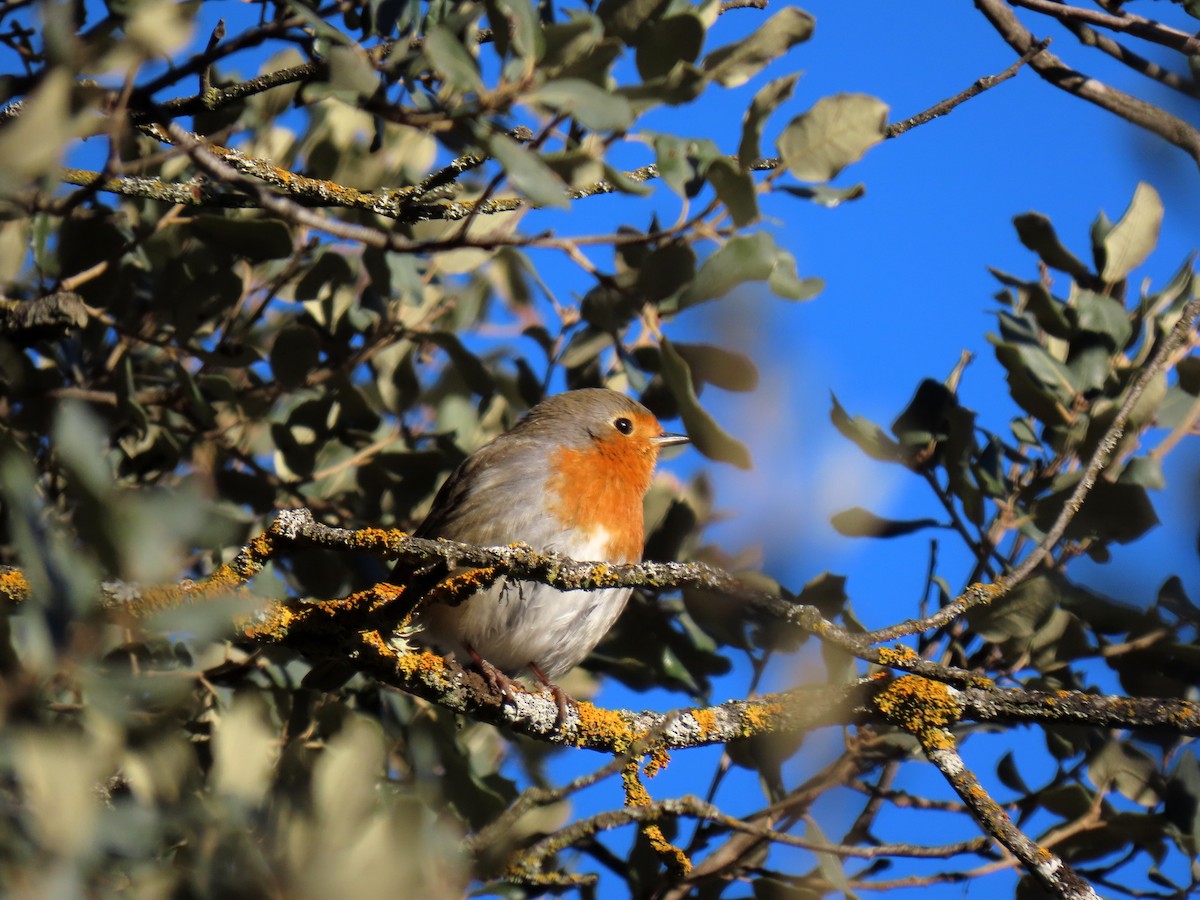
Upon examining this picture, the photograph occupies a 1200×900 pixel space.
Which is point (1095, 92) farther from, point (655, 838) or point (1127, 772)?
point (655, 838)

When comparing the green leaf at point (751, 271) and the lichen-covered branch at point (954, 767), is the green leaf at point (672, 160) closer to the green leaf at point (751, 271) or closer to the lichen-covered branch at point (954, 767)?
the green leaf at point (751, 271)

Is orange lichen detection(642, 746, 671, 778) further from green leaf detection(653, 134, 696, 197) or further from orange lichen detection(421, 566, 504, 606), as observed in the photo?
green leaf detection(653, 134, 696, 197)

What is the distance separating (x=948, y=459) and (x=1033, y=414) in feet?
0.82

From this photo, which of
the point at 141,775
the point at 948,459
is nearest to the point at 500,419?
the point at 948,459

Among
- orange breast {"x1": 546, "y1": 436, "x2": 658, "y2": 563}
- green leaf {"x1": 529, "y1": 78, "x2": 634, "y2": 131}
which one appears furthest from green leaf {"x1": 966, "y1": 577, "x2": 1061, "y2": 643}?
green leaf {"x1": 529, "y1": 78, "x2": 634, "y2": 131}

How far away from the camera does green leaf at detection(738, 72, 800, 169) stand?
2186 mm

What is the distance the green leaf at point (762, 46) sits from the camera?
2178 millimetres

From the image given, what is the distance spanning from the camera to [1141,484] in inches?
125

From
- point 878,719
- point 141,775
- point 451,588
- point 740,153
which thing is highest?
point 740,153

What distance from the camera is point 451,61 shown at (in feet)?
6.07

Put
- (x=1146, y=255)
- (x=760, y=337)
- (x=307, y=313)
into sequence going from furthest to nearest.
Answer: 1. (x=307, y=313)
2. (x=1146, y=255)
3. (x=760, y=337)

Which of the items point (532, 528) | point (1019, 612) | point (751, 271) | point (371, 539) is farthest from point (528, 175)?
point (532, 528)

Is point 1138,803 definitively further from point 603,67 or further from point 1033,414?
point 603,67

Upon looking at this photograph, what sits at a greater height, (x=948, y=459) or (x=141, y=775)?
(x=141, y=775)
